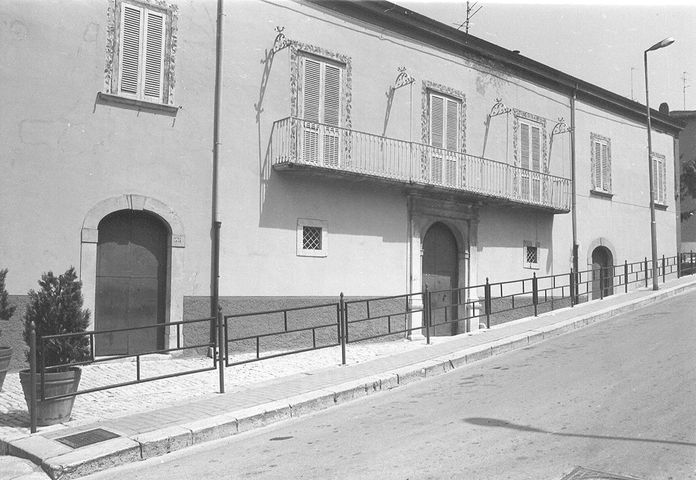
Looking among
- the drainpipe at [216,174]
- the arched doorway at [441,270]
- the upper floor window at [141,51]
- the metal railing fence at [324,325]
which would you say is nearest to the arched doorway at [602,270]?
the metal railing fence at [324,325]

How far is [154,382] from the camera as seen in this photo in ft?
30.1

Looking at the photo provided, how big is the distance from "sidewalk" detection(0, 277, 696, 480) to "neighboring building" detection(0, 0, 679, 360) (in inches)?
80.9

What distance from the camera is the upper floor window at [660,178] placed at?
930 inches

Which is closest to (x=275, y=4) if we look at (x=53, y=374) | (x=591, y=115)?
(x=53, y=374)

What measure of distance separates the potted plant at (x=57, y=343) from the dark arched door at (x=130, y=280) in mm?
3844

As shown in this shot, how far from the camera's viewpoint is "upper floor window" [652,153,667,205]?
77.5 ft

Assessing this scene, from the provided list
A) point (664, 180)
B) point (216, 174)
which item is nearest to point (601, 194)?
point (664, 180)

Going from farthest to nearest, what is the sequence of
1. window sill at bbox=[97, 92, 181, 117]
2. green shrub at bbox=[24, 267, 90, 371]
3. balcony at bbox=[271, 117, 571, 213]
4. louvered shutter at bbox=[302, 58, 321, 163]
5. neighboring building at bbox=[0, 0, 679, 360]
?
1. louvered shutter at bbox=[302, 58, 321, 163]
2. balcony at bbox=[271, 117, 571, 213]
3. window sill at bbox=[97, 92, 181, 117]
4. neighboring building at bbox=[0, 0, 679, 360]
5. green shrub at bbox=[24, 267, 90, 371]

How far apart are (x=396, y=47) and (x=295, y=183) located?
473cm

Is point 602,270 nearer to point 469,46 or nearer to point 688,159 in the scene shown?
point 469,46

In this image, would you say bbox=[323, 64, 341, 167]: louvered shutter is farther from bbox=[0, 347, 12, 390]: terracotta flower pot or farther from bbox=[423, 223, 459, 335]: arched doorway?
bbox=[0, 347, 12, 390]: terracotta flower pot

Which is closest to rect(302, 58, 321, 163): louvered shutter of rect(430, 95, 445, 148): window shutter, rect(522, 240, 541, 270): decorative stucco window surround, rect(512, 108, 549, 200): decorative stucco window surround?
rect(430, 95, 445, 148): window shutter

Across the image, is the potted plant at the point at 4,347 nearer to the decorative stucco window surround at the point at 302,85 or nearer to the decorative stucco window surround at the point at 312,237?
the decorative stucco window surround at the point at 312,237

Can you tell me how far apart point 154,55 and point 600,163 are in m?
15.5
